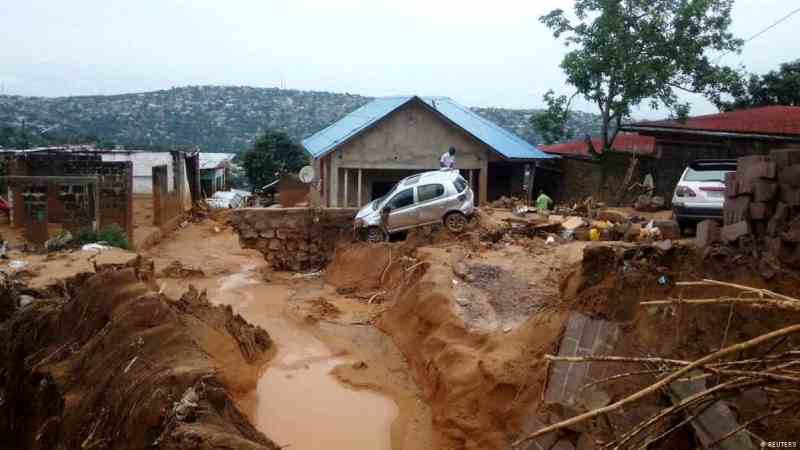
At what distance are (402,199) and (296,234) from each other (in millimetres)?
3851

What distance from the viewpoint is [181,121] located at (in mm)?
66500

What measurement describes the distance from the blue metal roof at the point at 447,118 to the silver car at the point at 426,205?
21.3 ft

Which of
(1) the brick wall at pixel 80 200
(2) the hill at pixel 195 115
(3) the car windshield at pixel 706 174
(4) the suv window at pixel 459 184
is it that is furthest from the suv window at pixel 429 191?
(2) the hill at pixel 195 115

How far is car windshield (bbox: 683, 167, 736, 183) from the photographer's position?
13.1 meters

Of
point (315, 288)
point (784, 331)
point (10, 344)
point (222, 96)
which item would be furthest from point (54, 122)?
point (784, 331)

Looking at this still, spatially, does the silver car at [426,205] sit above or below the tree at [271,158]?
below

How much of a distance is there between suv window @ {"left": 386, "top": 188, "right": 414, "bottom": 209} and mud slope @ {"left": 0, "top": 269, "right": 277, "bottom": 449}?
605 cm

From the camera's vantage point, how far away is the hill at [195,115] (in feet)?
194

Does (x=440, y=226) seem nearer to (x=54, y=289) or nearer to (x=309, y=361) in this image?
(x=309, y=361)

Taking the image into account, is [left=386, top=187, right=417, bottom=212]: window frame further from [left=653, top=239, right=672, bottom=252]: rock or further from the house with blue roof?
[left=653, top=239, right=672, bottom=252]: rock

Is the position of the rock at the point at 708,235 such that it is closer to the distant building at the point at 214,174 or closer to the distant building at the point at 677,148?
the distant building at the point at 677,148

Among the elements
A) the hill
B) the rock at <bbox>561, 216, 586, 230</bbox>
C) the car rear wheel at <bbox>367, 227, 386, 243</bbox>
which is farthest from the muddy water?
the hill

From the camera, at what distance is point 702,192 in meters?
12.9

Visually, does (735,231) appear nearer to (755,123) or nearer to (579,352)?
(579,352)
